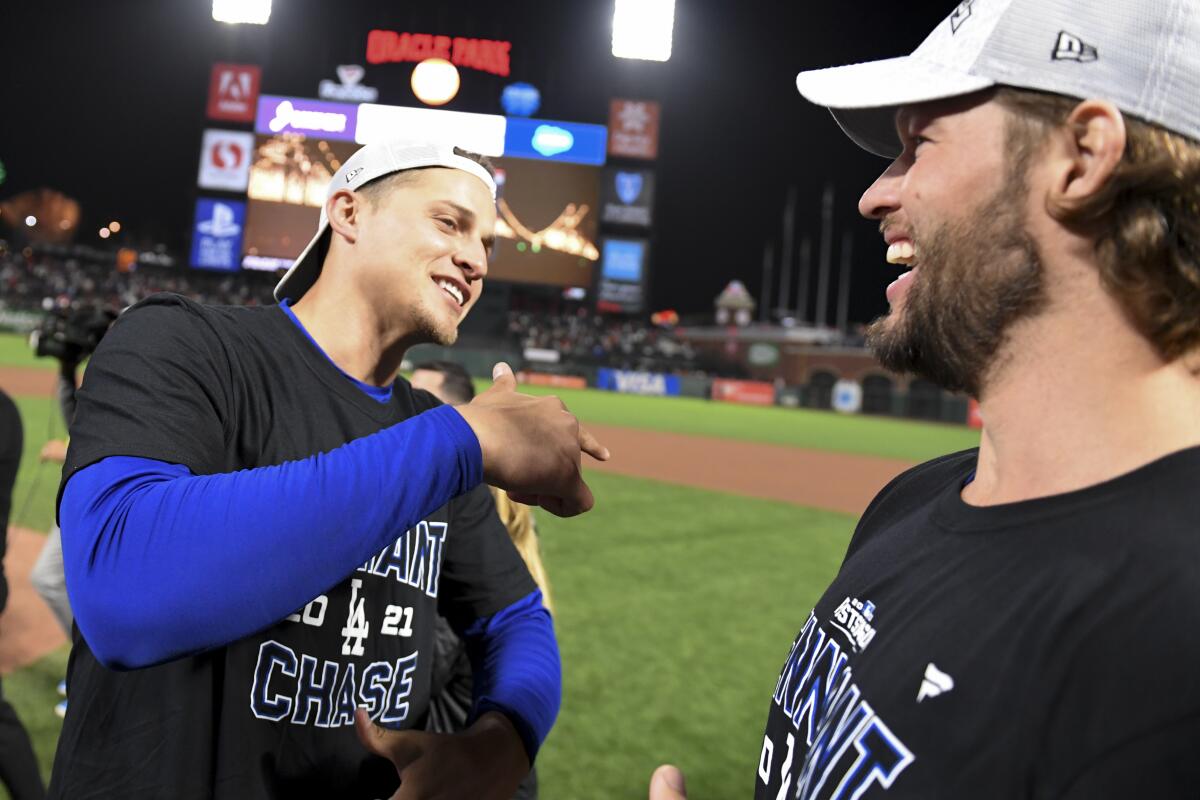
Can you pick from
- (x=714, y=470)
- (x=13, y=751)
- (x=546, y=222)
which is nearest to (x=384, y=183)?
(x=13, y=751)

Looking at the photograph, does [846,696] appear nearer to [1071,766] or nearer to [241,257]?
[1071,766]

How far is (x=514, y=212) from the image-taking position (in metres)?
44.7

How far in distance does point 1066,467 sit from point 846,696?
0.48 metres

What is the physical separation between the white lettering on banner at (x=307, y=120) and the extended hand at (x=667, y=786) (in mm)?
43548

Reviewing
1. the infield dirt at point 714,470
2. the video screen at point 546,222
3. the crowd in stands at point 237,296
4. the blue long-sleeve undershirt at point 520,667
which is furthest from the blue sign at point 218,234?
the blue long-sleeve undershirt at point 520,667

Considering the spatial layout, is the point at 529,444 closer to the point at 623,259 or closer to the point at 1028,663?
the point at 1028,663

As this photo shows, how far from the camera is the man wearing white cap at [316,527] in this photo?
4.01 ft

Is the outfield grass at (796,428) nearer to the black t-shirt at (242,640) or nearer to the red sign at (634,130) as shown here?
the black t-shirt at (242,640)

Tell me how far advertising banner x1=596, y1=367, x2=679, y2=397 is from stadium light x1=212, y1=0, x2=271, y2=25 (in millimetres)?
34885

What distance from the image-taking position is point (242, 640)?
5.67 ft

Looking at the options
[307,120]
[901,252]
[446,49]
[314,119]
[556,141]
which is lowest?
[901,252]

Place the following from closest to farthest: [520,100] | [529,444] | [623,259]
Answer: [529,444] → [520,100] → [623,259]

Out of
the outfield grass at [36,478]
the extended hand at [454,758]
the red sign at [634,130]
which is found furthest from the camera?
the red sign at [634,130]

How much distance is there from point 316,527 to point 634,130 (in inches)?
2108
